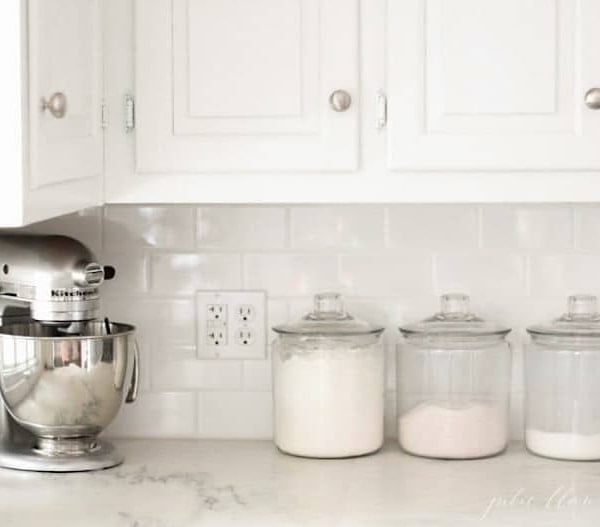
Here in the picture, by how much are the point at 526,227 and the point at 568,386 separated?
0.33 m

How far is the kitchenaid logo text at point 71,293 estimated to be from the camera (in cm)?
252

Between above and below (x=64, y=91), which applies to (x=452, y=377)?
below

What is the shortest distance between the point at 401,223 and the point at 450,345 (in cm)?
26

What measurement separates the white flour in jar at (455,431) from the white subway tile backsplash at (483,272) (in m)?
0.24

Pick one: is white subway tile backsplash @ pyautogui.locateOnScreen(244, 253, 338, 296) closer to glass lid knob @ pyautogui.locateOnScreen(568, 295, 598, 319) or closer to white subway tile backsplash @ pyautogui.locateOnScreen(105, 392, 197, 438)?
white subway tile backsplash @ pyautogui.locateOnScreen(105, 392, 197, 438)

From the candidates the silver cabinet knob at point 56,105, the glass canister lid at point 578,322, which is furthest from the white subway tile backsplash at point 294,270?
the silver cabinet knob at point 56,105

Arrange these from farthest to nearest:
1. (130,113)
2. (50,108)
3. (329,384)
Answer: (329,384), (130,113), (50,108)

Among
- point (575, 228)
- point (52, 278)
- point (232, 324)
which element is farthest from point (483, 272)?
point (52, 278)

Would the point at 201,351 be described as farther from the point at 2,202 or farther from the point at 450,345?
the point at 2,202

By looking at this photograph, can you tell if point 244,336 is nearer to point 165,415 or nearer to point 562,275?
point 165,415

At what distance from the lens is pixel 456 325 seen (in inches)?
105

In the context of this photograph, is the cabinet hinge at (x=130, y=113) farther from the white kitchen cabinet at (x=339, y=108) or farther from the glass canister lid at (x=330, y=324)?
the glass canister lid at (x=330, y=324)

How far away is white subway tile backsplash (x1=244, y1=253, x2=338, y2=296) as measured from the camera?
2.78 meters

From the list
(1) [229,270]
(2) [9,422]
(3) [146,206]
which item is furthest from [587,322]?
(2) [9,422]
